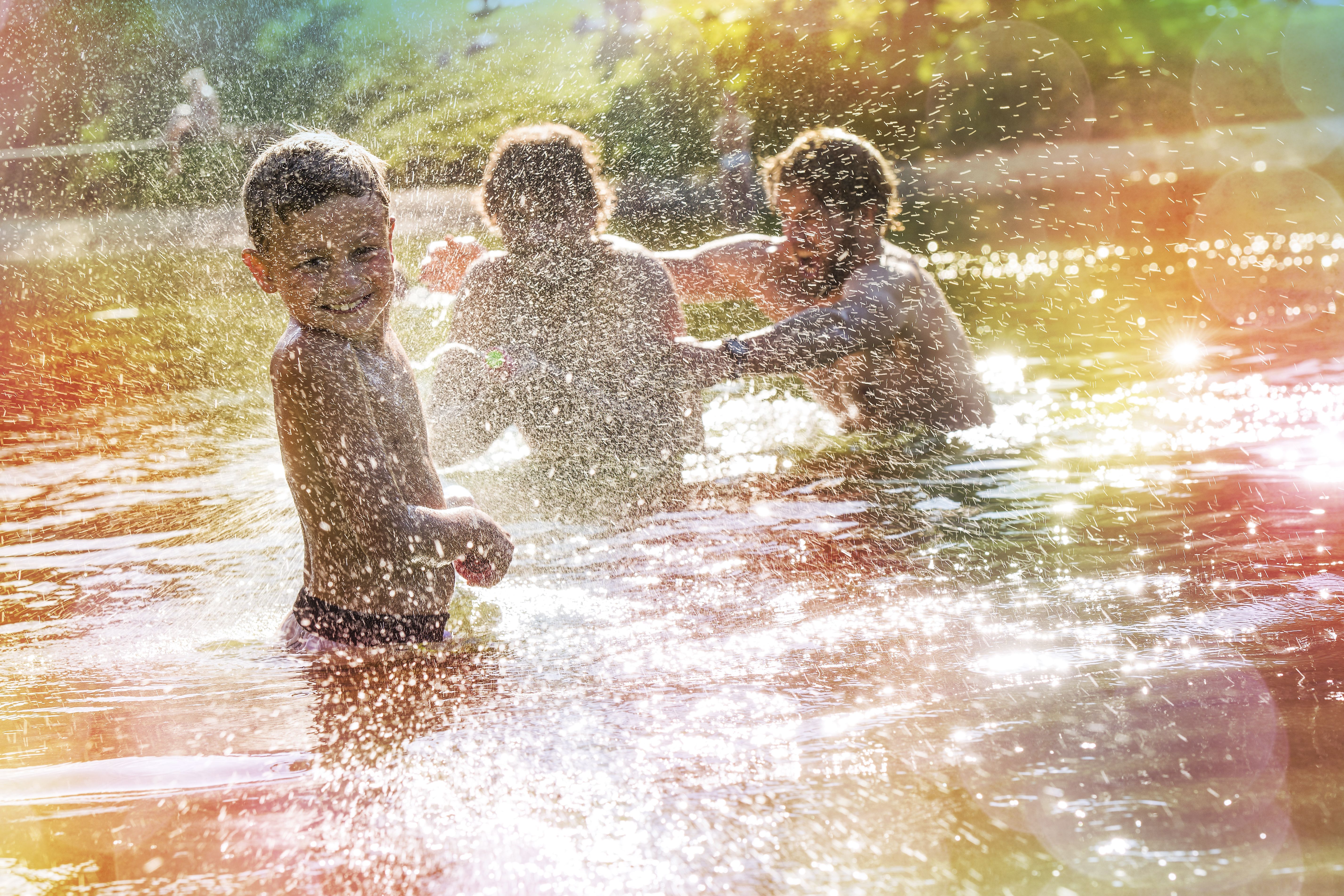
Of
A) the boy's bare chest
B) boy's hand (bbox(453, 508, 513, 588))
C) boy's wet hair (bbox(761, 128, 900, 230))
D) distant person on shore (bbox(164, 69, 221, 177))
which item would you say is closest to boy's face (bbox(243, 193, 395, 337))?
the boy's bare chest

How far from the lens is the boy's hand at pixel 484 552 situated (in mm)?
2654

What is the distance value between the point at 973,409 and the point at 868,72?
38.1ft

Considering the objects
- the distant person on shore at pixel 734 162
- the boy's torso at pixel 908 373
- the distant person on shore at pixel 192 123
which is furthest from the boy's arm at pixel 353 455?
the distant person on shore at pixel 192 123

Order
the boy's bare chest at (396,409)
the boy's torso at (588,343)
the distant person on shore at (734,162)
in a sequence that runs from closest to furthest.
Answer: the boy's bare chest at (396,409) < the boy's torso at (588,343) < the distant person on shore at (734,162)

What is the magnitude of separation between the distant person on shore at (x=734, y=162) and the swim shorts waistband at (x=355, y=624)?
11.1 metres

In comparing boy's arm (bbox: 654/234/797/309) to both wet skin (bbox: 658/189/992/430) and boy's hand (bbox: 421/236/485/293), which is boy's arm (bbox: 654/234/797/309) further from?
boy's hand (bbox: 421/236/485/293)

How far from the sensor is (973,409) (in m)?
5.04

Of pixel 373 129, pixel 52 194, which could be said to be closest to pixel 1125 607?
pixel 52 194

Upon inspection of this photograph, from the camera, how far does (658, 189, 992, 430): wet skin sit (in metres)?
4.94

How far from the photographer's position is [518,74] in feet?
79.3

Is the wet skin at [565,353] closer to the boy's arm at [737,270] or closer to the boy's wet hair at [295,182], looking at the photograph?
the boy's arm at [737,270]

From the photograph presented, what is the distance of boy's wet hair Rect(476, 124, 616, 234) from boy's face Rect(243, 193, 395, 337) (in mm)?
1738

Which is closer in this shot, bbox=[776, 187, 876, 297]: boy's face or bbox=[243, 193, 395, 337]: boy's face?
bbox=[243, 193, 395, 337]: boy's face

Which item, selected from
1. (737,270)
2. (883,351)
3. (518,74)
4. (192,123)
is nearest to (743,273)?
(737,270)
